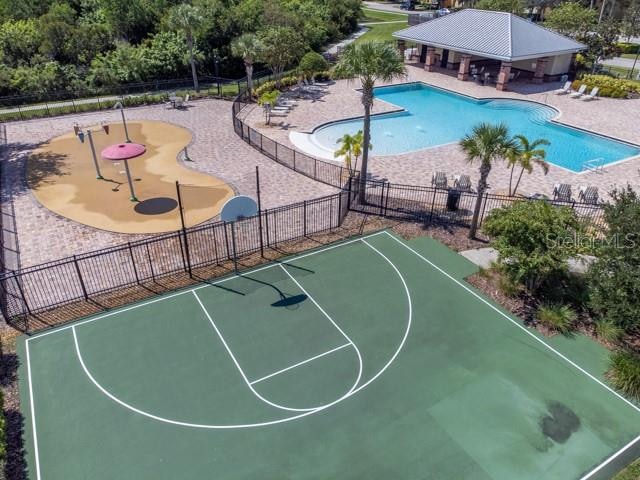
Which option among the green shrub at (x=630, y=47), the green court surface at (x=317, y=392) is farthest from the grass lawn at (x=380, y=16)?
the green court surface at (x=317, y=392)

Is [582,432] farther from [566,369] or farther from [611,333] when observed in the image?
[611,333]

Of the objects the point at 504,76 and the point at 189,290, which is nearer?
the point at 189,290

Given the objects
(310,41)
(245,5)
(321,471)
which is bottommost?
(321,471)

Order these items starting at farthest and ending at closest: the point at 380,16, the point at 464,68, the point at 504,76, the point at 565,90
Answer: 1. the point at 380,16
2. the point at 464,68
3. the point at 565,90
4. the point at 504,76

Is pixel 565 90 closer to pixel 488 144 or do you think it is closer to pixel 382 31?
pixel 488 144

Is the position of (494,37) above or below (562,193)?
above

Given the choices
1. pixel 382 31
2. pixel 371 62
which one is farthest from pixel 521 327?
pixel 382 31

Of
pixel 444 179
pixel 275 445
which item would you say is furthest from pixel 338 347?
pixel 444 179
